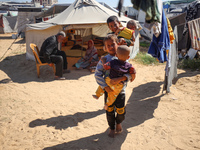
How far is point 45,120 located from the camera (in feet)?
10.2

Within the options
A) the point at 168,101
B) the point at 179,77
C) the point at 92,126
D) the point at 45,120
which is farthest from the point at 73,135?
the point at 179,77

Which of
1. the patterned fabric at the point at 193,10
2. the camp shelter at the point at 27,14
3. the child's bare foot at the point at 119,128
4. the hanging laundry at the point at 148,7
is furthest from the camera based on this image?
the camp shelter at the point at 27,14

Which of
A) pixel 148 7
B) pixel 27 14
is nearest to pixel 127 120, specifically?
pixel 148 7

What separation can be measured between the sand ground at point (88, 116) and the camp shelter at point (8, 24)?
17.2m

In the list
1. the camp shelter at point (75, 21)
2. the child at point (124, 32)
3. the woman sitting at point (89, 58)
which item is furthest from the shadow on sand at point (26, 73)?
the child at point (124, 32)

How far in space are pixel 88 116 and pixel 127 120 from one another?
0.74 metres

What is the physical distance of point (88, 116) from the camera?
10.7 ft

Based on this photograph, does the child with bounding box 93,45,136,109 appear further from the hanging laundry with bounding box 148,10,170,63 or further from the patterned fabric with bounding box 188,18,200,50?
the patterned fabric with bounding box 188,18,200,50

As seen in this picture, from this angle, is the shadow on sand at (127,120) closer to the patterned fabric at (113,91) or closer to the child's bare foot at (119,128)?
the child's bare foot at (119,128)

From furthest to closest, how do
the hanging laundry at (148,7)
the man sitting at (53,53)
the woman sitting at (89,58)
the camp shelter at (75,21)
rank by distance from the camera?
the woman sitting at (89,58), the camp shelter at (75,21), the man sitting at (53,53), the hanging laundry at (148,7)

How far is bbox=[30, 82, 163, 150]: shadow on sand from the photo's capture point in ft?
8.06

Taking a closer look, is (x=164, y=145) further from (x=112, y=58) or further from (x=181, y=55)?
(x=181, y=55)

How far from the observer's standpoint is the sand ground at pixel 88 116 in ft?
8.27

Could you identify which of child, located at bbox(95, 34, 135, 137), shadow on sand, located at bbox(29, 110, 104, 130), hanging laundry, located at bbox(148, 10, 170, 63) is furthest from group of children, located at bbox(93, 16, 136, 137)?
hanging laundry, located at bbox(148, 10, 170, 63)
